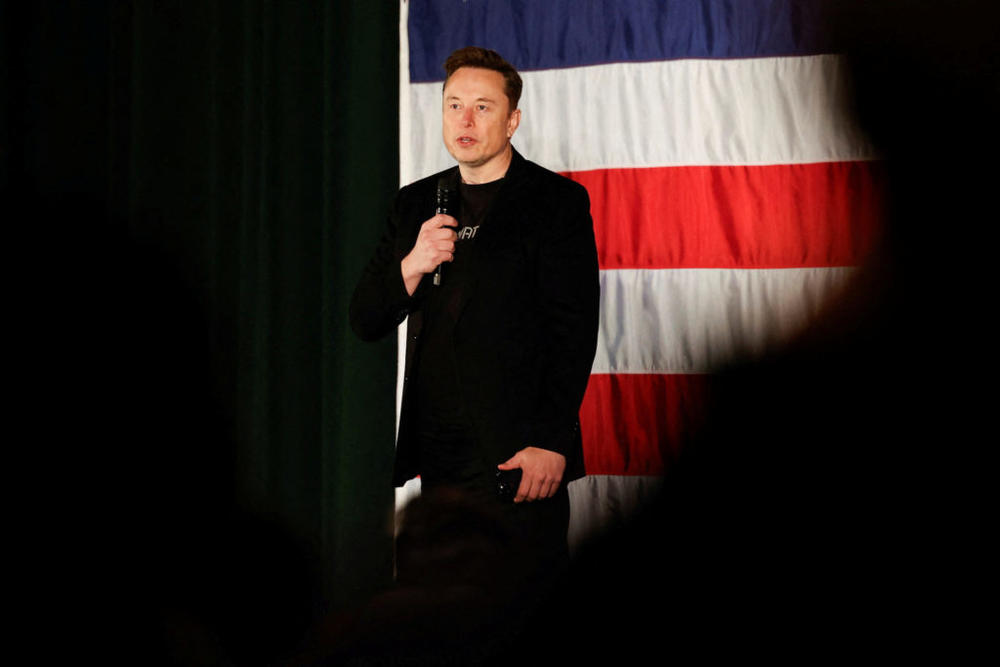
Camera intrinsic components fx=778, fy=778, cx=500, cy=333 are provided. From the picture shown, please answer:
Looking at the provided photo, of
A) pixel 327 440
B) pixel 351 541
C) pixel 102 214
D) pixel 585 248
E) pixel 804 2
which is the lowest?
pixel 351 541

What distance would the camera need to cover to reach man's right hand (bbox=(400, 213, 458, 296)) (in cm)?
146

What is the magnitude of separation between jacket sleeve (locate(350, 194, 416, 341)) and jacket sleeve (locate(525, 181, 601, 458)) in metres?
0.28

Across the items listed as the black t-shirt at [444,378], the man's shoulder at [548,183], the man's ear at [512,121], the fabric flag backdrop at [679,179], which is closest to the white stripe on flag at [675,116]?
the fabric flag backdrop at [679,179]

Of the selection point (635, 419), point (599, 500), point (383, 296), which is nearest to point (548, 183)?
point (383, 296)

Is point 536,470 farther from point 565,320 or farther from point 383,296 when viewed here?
point 383,296

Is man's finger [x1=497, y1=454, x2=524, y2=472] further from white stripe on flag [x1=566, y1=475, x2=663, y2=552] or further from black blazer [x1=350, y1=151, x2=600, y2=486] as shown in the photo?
white stripe on flag [x1=566, y1=475, x2=663, y2=552]

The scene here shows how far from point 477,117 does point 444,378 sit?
22.6 inches

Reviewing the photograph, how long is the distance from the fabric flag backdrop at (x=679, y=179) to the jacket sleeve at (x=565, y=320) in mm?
554

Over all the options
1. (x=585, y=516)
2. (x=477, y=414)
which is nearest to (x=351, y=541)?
(x=585, y=516)

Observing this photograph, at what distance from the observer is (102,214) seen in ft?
7.82

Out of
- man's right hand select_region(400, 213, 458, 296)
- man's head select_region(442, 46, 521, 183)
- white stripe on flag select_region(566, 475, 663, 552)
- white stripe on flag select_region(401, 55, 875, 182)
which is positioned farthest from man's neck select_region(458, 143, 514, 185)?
white stripe on flag select_region(566, 475, 663, 552)

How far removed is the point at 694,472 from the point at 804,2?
191cm

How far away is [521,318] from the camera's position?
155 cm

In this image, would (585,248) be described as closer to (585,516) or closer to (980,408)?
(585,516)
